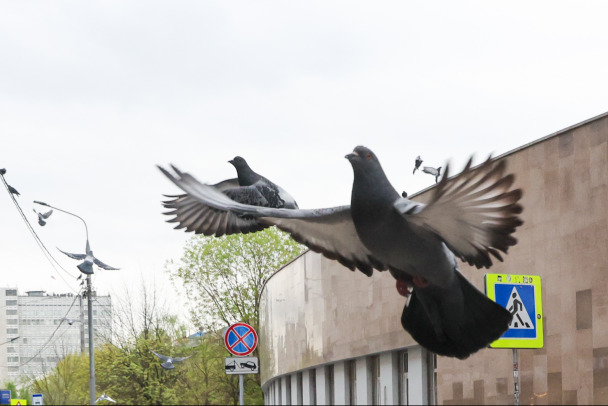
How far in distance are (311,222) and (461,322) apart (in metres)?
0.90

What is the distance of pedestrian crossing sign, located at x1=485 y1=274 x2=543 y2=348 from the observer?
1104cm

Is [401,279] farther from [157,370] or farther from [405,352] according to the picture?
[157,370]

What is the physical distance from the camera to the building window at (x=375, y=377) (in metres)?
23.8

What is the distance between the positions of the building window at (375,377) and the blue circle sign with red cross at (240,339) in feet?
18.0

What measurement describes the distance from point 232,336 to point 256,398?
35.1 m

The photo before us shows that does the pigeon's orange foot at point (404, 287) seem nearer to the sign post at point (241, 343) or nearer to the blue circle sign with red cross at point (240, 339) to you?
the sign post at point (241, 343)

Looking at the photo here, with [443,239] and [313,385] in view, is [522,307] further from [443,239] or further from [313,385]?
[313,385]

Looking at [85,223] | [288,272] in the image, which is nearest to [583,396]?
[288,272]

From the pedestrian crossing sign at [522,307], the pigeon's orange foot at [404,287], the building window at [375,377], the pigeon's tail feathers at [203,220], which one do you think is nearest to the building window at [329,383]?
the building window at [375,377]

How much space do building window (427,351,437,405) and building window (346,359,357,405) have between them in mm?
4627

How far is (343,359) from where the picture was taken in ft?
82.5

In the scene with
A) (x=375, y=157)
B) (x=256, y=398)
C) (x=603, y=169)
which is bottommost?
(x=256, y=398)

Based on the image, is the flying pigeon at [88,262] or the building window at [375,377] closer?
the building window at [375,377]

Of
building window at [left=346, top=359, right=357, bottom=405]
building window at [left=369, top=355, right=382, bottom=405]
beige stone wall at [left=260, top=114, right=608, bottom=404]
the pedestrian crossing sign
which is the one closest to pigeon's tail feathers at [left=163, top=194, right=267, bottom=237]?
the pedestrian crossing sign
